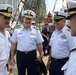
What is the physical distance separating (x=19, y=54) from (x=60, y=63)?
1214mm

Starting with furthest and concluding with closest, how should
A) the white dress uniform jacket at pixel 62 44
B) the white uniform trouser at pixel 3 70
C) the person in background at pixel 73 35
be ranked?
the white dress uniform jacket at pixel 62 44, the white uniform trouser at pixel 3 70, the person in background at pixel 73 35

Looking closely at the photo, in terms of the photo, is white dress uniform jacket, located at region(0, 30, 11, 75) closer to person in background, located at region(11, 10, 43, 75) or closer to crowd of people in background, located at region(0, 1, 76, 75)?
crowd of people in background, located at region(0, 1, 76, 75)

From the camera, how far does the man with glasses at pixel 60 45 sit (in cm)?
423

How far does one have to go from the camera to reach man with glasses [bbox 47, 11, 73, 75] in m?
4.23

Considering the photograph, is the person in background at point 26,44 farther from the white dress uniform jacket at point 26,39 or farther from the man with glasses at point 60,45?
the man with glasses at point 60,45

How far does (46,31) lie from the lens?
12.1 m

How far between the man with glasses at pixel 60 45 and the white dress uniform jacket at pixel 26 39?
730 millimetres

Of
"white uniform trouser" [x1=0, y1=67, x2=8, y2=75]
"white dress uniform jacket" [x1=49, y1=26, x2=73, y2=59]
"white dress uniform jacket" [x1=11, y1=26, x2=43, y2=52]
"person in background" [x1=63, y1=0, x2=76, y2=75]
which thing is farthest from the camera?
"white dress uniform jacket" [x1=11, y1=26, x2=43, y2=52]

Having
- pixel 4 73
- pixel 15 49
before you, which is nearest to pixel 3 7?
pixel 4 73

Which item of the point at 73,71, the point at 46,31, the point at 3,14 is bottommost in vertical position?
the point at 46,31

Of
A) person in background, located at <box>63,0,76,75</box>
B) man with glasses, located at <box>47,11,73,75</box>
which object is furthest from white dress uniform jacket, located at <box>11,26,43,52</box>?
person in background, located at <box>63,0,76,75</box>

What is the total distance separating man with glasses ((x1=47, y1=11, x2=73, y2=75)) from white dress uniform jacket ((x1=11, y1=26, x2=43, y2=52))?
2.40 feet

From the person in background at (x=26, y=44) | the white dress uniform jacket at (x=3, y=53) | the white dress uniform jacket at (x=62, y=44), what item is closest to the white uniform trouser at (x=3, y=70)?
the white dress uniform jacket at (x=3, y=53)

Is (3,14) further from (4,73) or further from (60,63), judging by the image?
(60,63)
